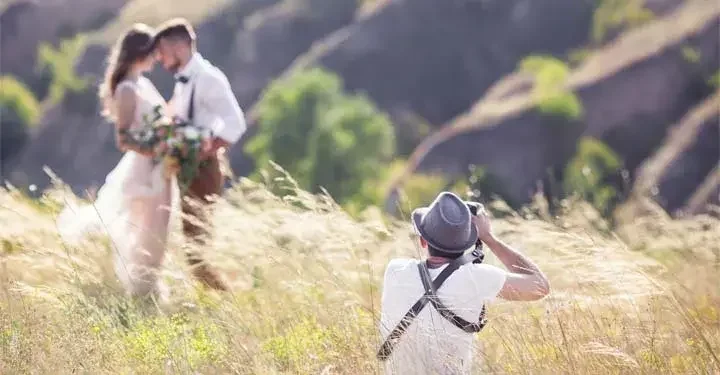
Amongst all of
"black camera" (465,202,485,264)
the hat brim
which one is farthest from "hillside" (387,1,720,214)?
the hat brim

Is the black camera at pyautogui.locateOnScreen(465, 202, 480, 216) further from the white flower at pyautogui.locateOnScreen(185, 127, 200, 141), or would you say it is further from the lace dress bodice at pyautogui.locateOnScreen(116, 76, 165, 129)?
the lace dress bodice at pyautogui.locateOnScreen(116, 76, 165, 129)

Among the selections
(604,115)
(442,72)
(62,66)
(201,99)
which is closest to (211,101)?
(201,99)

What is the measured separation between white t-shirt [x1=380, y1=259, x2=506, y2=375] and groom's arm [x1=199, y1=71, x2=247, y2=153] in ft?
10.6

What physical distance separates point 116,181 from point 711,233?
157 inches

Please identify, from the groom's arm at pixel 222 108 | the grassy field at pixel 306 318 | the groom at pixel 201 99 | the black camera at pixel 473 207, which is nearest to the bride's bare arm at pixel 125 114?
the groom at pixel 201 99

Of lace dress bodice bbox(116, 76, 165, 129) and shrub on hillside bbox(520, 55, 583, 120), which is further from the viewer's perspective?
shrub on hillside bbox(520, 55, 583, 120)

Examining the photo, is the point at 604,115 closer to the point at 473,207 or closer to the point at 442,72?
the point at 442,72

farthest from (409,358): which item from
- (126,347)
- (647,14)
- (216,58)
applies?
(216,58)

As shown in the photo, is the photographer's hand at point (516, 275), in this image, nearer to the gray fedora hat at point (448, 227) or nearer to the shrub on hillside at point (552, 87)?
the gray fedora hat at point (448, 227)

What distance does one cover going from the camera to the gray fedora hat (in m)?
4.25

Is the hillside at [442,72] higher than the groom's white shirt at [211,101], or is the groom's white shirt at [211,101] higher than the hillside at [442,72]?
the groom's white shirt at [211,101]

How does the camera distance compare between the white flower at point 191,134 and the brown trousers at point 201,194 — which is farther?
the white flower at point 191,134

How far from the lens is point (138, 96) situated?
24.5 ft

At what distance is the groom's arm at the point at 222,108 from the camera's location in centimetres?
730
